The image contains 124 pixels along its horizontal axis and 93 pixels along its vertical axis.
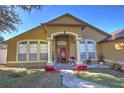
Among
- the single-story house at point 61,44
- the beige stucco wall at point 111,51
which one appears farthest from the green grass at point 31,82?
the beige stucco wall at point 111,51

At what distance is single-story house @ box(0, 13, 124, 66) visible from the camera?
12.9 meters

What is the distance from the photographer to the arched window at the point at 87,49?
14.4 m

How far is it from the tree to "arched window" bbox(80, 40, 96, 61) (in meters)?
6.64

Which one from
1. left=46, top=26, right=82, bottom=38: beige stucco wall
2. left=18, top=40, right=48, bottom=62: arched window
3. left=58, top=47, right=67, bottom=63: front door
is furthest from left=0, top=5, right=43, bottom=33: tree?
left=58, top=47, right=67, bottom=63: front door

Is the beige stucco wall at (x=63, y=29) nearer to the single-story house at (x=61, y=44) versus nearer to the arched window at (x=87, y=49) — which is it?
the single-story house at (x=61, y=44)

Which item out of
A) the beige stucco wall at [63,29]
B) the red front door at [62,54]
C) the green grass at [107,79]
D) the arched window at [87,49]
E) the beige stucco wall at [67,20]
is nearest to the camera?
the green grass at [107,79]

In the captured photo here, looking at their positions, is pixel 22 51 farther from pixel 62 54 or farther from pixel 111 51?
pixel 111 51

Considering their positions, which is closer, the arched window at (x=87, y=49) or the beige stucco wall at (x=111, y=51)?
the beige stucco wall at (x=111, y=51)

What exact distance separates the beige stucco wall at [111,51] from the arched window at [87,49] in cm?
79

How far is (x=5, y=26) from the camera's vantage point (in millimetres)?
12016

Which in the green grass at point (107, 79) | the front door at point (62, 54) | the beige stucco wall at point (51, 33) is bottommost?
the green grass at point (107, 79)

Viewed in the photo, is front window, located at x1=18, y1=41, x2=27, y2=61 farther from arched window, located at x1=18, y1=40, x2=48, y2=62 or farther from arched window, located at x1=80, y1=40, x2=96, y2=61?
arched window, located at x1=80, y1=40, x2=96, y2=61

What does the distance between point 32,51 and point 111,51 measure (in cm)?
762
